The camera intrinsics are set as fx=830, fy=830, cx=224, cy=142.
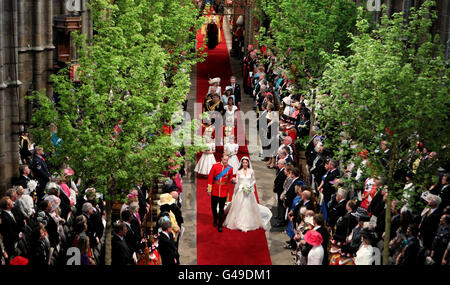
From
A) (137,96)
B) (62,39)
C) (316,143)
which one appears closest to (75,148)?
(137,96)

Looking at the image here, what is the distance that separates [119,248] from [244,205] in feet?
22.3

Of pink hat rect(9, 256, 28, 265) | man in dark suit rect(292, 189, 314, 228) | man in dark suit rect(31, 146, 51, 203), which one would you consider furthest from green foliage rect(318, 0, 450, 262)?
man in dark suit rect(31, 146, 51, 203)

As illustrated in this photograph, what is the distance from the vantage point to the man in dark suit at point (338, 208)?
67.7 ft

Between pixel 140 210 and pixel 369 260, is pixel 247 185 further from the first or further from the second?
pixel 369 260

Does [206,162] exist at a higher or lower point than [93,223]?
lower

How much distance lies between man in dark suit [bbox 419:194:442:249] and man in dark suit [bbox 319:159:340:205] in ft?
14.3

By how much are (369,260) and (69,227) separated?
7021 mm

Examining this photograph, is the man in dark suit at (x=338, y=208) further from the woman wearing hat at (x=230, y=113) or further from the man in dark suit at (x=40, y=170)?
the woman wearing hat at (x=230, y=113)

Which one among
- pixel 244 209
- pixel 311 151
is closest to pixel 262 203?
pixel 311 151

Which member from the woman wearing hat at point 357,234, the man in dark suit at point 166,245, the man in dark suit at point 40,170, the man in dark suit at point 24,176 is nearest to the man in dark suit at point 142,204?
the man in dark suit at point 166,245

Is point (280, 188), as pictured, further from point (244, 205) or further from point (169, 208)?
point (169, 208)

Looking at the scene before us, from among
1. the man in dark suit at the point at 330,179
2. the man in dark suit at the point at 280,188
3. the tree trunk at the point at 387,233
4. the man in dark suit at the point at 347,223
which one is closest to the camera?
the tree trunk at the point at 387,233

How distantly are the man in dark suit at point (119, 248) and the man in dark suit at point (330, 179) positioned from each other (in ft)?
23.1

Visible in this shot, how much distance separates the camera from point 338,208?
67.9ft
